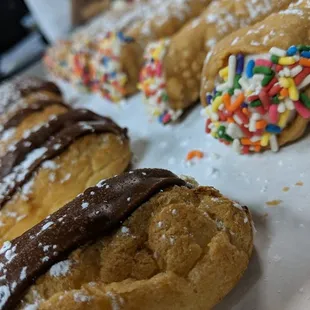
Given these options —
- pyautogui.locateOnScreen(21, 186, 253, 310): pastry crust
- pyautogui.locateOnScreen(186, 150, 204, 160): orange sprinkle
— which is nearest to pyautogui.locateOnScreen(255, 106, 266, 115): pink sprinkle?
pyautogui.locateOnScreen(186, 150, 204, 160): orange sprinkle

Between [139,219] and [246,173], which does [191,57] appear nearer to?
[246,173]

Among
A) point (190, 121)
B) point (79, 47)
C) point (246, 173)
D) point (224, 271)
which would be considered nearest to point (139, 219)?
point (224, 271)

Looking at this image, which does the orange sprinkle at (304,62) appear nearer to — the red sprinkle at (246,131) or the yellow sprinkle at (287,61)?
the yellow sprinkle at (287,61)

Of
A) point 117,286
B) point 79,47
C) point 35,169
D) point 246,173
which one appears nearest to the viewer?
point 117,286

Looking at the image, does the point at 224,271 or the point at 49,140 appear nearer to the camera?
the point at 224,271

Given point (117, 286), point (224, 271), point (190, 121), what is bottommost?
point (190, 121)

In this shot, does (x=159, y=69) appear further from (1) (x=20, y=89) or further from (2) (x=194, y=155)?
(1) (x=20, y=89)
